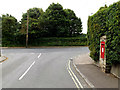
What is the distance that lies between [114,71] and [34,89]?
5.81m

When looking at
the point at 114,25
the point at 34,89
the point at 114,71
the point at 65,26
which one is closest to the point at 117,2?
the point at 114,25

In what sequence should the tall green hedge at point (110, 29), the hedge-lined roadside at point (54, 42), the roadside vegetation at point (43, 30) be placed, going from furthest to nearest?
the hedge-lined roadside at point (54, 42) < the roadside vegetation at point (43, 30) < the tall green hedge at point (110, 29)

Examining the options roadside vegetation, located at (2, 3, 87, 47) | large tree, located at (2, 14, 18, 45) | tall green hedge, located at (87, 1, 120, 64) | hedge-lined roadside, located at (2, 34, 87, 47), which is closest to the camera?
tall green hedge, located at (87, 1, 120, 64)

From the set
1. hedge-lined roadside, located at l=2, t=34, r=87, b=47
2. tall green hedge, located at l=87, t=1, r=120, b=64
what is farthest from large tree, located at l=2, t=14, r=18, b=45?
tall green hedge, located at l=87, t=1, r=120, b=64

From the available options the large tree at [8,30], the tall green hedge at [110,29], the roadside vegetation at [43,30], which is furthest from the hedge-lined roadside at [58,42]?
the tall green hedge at [110,29]

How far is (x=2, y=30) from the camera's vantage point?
93.6 feet

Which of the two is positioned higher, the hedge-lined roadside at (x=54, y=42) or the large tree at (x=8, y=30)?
the large tree at (x=8, y=30)

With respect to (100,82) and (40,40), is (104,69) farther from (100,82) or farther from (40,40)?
(40,40)

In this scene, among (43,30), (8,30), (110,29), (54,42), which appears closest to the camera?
(110,29)

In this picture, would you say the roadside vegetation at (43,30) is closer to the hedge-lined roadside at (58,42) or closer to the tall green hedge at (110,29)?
the hedge-lined roadside at (58,42)

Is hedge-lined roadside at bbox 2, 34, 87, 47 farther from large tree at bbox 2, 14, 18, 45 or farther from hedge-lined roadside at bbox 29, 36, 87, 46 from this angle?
large tree at bbox 2, 14, 18, 45

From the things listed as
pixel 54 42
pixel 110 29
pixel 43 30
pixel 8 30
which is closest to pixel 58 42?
pixel 54 42

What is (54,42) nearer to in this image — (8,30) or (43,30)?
(43,30)

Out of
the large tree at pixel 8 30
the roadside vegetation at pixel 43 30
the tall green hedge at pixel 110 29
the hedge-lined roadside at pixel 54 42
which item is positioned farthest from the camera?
the hedge-lined roadside at pixel 54 42
